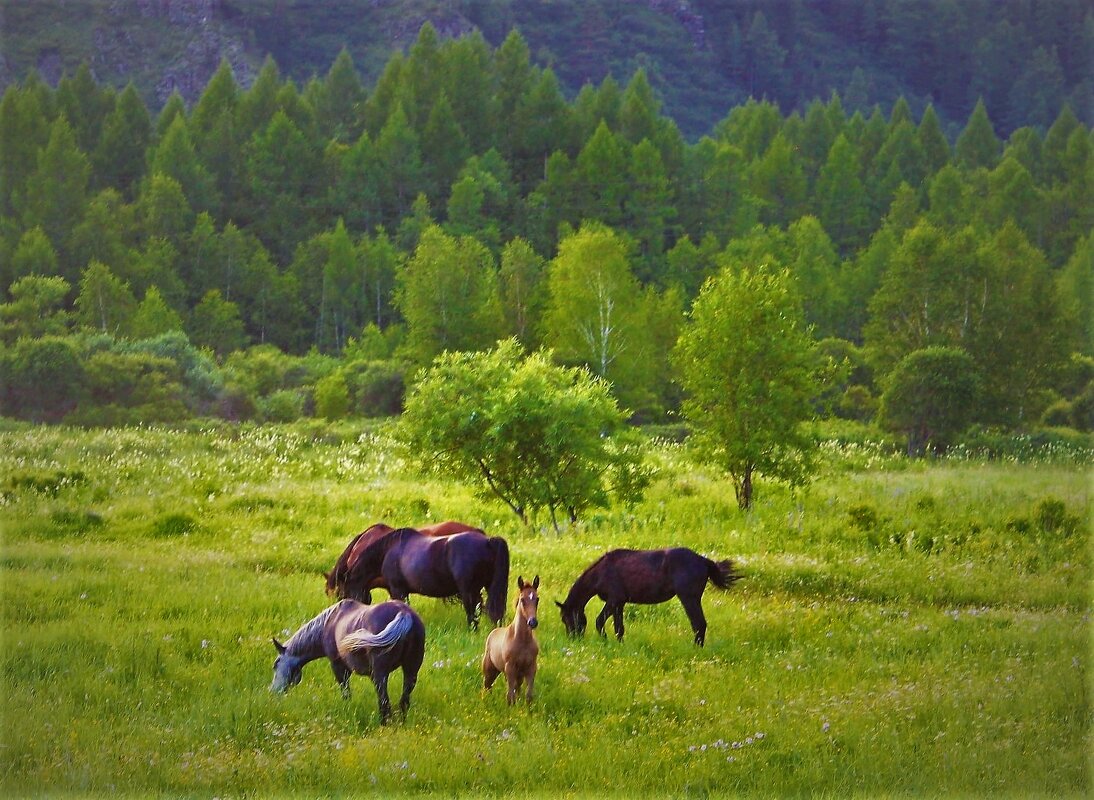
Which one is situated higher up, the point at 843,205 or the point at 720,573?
the point at 843,205

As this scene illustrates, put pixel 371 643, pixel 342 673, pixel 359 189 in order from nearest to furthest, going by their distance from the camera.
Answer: pixel 371 643 < pixel 342 673 < pixel 359 189

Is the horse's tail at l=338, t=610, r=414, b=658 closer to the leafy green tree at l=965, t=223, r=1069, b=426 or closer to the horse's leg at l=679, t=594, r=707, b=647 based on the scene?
the horse's leg at l=679, t=594, r=707, b=647

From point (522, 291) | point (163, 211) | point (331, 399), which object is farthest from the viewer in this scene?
point (163, 211)

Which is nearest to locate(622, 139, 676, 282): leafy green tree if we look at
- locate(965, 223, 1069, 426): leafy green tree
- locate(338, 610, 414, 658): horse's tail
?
locate(965, 223, 1069, 426): leafy green tree

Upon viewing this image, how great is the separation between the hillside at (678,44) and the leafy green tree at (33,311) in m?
27.0

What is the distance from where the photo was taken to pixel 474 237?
62031 millimetres

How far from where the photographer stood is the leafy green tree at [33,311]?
45.0 m

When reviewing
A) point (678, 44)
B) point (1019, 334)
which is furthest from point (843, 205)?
point (1019, 334)

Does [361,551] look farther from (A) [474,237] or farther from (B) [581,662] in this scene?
(A) [474,237]

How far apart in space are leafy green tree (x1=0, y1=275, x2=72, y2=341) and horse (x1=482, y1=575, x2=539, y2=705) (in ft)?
126

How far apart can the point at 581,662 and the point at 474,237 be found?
51615 mm

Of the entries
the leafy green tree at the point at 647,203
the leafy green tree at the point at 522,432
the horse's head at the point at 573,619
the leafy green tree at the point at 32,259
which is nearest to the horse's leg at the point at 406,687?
the horse's head at the point at 573,619

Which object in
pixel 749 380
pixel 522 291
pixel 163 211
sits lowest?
pixel 749 380

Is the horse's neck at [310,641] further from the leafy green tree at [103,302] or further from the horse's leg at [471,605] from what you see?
the leafy green tree at [103,302]
